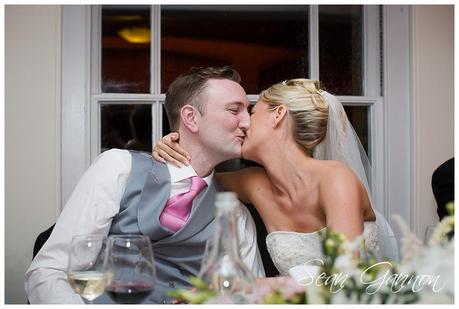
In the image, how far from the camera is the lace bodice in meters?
2.31

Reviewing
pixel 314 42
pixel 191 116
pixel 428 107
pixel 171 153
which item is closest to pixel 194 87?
pixel 191 116

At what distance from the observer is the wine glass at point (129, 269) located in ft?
3.98

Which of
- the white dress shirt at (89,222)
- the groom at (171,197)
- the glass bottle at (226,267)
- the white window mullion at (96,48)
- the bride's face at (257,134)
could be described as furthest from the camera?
the white window mullion at (96,48)

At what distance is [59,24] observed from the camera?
2740 mm

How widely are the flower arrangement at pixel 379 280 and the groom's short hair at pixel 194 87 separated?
1.34 meters

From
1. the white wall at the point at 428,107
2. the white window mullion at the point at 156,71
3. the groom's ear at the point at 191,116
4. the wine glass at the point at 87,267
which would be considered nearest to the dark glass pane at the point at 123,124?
the white window mullion at the point at 156,71

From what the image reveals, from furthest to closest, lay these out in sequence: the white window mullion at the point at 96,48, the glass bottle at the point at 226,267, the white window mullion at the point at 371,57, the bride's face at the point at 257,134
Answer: the white window mullion at the point at 371,57 < the white window mullion at the point at 96,48 < the bride's face at the point at 257,134 < the glass bottle at the point at 226,267

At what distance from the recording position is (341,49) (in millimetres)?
2926

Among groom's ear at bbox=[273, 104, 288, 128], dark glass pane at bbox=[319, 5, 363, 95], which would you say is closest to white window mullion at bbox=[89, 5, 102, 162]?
groom's ear at bbox=[273, 104, 288, 128]

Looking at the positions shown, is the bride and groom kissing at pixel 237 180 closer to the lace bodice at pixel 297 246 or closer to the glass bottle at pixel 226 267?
the lace bodice at pixel 297 246

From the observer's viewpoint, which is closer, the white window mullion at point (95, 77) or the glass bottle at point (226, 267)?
the glass bottle at point (226, 267)

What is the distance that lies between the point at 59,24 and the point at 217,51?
2.17 ft

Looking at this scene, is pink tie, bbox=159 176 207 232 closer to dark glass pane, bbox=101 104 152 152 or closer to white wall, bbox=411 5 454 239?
dark glass pane, bbox=101 104 152 152

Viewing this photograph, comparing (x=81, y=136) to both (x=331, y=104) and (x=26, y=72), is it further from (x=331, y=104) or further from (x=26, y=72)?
(x=331, y=104)
